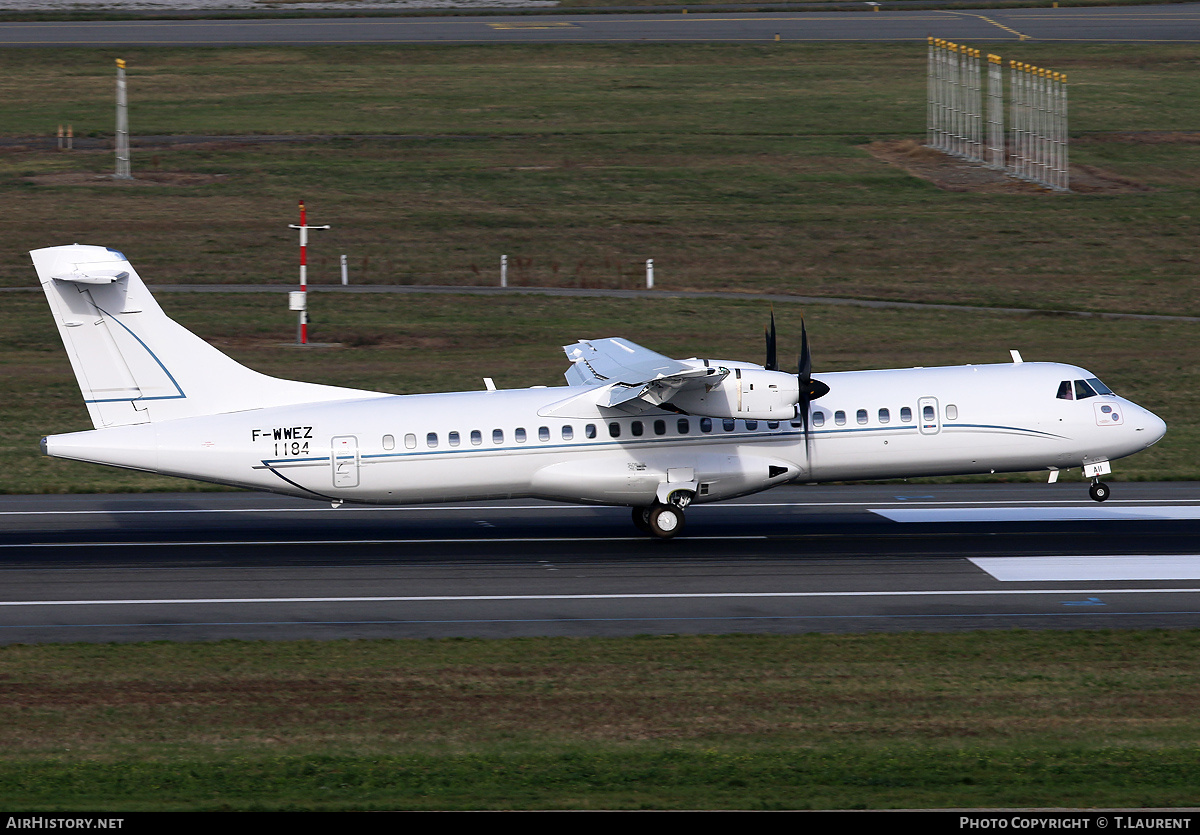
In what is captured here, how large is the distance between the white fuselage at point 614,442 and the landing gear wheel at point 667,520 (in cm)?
31

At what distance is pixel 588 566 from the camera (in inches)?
993

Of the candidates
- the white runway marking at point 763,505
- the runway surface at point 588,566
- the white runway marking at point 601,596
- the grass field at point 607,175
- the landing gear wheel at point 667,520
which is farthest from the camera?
the grass field at point 607,175

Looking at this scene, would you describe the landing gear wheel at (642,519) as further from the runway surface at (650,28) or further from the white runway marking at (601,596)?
the runway surface at (650,28)

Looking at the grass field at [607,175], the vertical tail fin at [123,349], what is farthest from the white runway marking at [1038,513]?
the grass field at [607,175]

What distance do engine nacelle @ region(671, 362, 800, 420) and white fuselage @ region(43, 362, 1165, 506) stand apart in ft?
5.27

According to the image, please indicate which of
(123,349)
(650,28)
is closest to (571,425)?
(123,349)

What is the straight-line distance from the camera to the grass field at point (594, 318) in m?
15.4

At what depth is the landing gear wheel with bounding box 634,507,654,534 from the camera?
27.6 m

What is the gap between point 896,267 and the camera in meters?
56.3

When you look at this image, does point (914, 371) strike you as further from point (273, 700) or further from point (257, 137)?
point (257, 137)

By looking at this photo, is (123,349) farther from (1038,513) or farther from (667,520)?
(1038,513)

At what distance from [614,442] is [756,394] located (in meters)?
3.18

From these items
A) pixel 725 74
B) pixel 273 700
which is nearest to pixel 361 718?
pixel 273 700

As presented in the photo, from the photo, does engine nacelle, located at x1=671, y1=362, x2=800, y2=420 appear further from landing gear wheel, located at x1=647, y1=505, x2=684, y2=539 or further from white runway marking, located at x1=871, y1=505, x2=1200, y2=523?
white runway marking, located at x1=871, y1=505, x2=1200, y2=523
